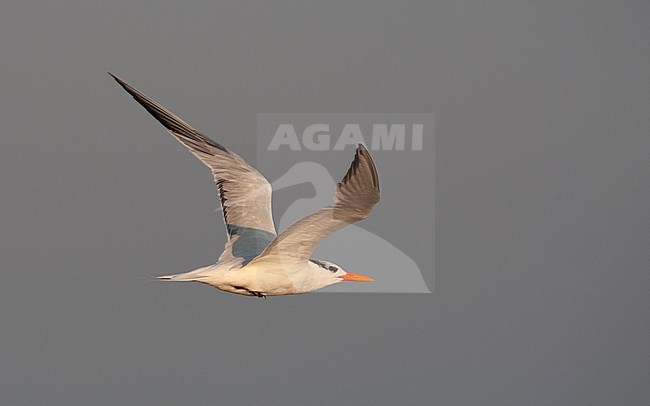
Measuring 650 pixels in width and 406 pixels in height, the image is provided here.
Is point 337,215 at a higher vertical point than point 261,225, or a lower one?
lower

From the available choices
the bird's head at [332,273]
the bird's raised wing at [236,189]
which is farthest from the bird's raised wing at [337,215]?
the bird's raised wing at [236,189]

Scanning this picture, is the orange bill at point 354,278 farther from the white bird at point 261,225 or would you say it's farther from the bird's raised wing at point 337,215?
the bird's raised wing at point 337,215

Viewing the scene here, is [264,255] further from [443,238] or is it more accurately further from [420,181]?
[443,238]

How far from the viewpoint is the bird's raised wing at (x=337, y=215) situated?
10711mm

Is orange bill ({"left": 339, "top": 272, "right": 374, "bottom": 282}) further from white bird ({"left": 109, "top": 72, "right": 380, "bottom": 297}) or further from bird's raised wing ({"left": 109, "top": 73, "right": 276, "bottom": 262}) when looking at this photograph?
bird's raised wing ({"left": 109, "top": 73, "right": 276, "bottom": 262})

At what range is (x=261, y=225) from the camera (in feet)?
46.9

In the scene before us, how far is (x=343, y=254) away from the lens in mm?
14609

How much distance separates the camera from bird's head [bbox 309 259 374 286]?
43.7ft

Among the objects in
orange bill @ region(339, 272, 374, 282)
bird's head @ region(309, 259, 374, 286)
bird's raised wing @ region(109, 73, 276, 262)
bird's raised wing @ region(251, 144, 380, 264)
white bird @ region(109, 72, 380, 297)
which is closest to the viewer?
bird's raised wing @ region(251, 144, 380, 264)

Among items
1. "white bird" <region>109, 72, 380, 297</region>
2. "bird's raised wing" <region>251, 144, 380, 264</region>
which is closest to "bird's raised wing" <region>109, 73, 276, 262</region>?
"white bird" <region>109, 72, 380, 297</region>

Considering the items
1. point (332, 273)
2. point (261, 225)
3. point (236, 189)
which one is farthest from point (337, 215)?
point (236, 189)

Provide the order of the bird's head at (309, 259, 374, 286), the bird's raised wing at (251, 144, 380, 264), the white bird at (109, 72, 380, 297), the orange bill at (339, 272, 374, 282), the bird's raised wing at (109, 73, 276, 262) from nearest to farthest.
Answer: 1. the bird's raised wing at (251, 144, 380, 264)
2. the white bird at (109, 72, 380, 297)
3. the bird's head at (309, 259, 374, 286)
4. the orange bill at (339, 272, 374, 282)
5. the bird's raised wing at (109, 73, 276, 262)

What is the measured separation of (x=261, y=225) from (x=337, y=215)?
291 centimetres

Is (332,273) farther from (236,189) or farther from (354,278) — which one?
(236,189)
